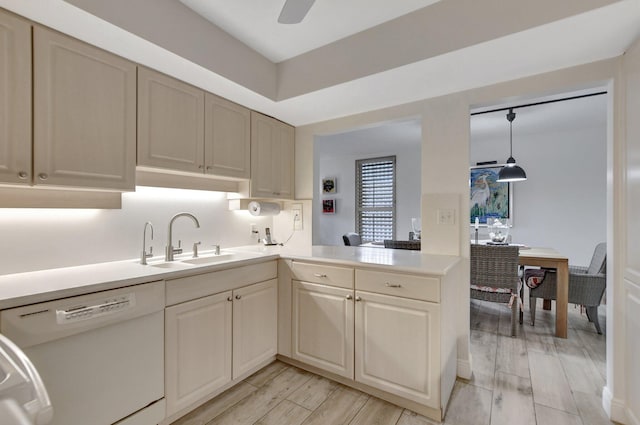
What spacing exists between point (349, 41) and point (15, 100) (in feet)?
6.16

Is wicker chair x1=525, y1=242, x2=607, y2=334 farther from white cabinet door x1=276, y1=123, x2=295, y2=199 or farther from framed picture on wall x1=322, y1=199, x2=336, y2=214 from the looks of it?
framed picture on wall x1=322, y1=199, x2=336, y2=214

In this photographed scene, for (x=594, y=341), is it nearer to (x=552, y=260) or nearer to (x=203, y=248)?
(x=552, y=260)

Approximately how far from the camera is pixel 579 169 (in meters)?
4.53

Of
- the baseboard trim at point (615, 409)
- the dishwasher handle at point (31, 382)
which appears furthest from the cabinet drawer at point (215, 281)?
the baseboard trim at point (615, 409)

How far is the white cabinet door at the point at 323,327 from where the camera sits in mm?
2123

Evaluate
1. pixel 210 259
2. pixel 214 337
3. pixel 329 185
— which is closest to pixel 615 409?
pixel 214 337

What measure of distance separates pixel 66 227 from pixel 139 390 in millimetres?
1048

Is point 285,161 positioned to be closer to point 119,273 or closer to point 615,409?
point 119,273

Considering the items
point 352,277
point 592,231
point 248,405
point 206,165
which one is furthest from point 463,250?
point 592,231

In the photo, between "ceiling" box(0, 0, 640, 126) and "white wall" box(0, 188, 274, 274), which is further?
"white wall" box(0, 188, 274, 274)

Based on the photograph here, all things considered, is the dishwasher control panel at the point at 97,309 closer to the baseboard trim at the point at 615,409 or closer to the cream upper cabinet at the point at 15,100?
the cream upper cabinet at the point at 15,100

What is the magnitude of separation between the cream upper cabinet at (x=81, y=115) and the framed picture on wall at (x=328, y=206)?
507 cm

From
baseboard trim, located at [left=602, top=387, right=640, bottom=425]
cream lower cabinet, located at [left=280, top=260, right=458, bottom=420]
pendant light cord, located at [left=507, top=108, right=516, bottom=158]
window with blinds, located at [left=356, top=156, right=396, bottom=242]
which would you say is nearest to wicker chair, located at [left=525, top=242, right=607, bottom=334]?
baseboard trim, located at [left=602, top=387, right=640, bottom=425]

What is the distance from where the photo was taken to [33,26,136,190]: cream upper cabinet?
4.91ft
